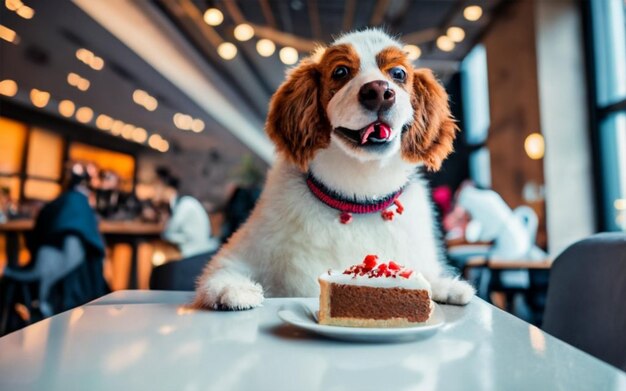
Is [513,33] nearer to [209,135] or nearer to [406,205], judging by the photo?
[406,205]

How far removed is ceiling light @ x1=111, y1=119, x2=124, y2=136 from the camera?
356 inches

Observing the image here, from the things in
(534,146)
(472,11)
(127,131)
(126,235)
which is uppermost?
(472,11)

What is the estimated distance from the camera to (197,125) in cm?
1022

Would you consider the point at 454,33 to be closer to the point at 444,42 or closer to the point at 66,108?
the point at 444,42

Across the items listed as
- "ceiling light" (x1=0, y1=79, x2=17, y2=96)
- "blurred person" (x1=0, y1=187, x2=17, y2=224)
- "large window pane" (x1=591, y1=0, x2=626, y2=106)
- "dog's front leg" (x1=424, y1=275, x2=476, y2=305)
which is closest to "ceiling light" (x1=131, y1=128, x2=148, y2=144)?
"ceiling light" (x1=0, y1=79, x2=17, y2=96)

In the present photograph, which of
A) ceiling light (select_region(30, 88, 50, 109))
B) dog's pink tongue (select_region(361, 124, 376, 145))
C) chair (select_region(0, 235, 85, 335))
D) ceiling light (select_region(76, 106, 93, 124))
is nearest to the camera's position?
dog's pink tongue (select_region(361, 124, 376, 145))

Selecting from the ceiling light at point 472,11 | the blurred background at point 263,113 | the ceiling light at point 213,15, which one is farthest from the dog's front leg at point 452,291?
the ceiling light at point 472,11

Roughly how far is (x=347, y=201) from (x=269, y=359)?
1.75 feet

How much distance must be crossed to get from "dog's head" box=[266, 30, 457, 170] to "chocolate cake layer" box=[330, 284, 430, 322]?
0.38m

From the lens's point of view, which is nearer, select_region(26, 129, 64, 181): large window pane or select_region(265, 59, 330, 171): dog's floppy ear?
select_region(265, 59, 330, 171): dog's floppy ear

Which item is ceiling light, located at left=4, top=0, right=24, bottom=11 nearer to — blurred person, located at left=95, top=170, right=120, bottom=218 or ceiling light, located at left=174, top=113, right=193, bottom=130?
blurred person, located at left=95, top=170, right=120, bottom=218

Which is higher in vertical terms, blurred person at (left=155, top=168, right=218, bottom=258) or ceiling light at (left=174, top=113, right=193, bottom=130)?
ceiling light at (left=174, top=113, right=193, bottom=130)

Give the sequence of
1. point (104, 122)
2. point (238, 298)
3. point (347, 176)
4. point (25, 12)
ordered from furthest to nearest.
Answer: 1. point (104, 122)
2. point (25, 12)
3. point (347, 176)
4. point (238, 298)

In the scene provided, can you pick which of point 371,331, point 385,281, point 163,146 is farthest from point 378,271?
point 163,146
